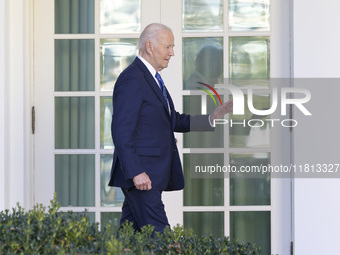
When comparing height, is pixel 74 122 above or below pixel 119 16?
below

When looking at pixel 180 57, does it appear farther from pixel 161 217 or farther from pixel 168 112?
pixel 161 217

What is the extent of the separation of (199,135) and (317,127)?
0.87 m

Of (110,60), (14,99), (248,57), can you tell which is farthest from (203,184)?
(14,99)

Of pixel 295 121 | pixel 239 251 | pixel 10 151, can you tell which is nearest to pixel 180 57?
pixel 295 121

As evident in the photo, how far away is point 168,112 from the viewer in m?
4.49

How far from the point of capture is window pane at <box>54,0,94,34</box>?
18.8 feet

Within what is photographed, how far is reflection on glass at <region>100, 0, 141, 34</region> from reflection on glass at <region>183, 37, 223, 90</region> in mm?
411

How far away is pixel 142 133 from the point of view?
172 inches

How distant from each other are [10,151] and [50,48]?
2.72 feet

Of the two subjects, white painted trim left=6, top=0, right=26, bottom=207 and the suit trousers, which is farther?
white painted trim left=6, top=0, right=26, bottom=207

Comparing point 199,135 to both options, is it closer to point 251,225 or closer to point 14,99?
point 251,225

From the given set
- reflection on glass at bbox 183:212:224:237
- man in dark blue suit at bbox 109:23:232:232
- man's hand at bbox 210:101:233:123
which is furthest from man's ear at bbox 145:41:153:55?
reflection on glass at bbox 183:212:224:237

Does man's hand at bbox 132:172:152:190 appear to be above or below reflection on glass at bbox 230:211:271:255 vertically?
above

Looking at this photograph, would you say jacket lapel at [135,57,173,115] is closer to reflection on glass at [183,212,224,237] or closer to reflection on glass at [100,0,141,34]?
reflection on glass at [100,0,141,34]
